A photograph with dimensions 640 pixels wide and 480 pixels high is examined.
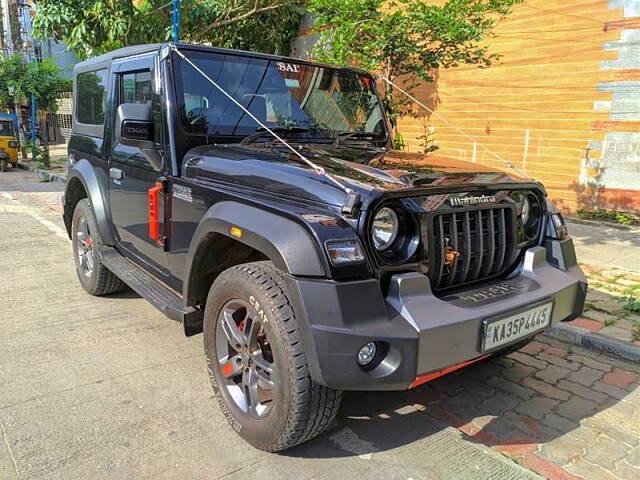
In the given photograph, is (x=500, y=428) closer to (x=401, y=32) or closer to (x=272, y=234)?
(x=272, y=234)

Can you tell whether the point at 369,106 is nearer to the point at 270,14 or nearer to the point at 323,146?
the point at 323,146

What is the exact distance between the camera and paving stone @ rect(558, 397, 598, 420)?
A: 301 cm

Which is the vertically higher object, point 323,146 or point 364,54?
point 364,54

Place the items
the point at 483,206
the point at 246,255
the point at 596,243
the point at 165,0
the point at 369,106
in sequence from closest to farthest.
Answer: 1. the point at 483,206
2. the point at 246,255
3. the point at 369,106
4. the point at 596,243
5. the point at 165,0

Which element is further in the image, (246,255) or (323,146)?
(323,146)

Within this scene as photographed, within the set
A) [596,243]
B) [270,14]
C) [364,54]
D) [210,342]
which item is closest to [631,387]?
[210,342]

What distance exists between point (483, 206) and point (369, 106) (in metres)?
1.76

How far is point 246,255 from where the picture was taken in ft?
9.11

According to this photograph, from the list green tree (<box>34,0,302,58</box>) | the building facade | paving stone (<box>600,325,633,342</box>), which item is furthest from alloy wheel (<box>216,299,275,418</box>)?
green tree (<box>34,0,302,58</box>)

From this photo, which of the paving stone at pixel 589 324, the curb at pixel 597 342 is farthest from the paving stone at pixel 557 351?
the paving stone at pixel 589 324

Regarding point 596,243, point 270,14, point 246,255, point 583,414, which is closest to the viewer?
point 246,255

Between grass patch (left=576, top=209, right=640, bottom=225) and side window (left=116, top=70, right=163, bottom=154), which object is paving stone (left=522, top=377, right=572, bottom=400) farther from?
grass patch (left=576, top=209, right=640, bottom=225)

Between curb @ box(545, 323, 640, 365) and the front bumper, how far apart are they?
2.05m

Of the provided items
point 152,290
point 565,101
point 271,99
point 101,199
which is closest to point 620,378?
point 271,99
